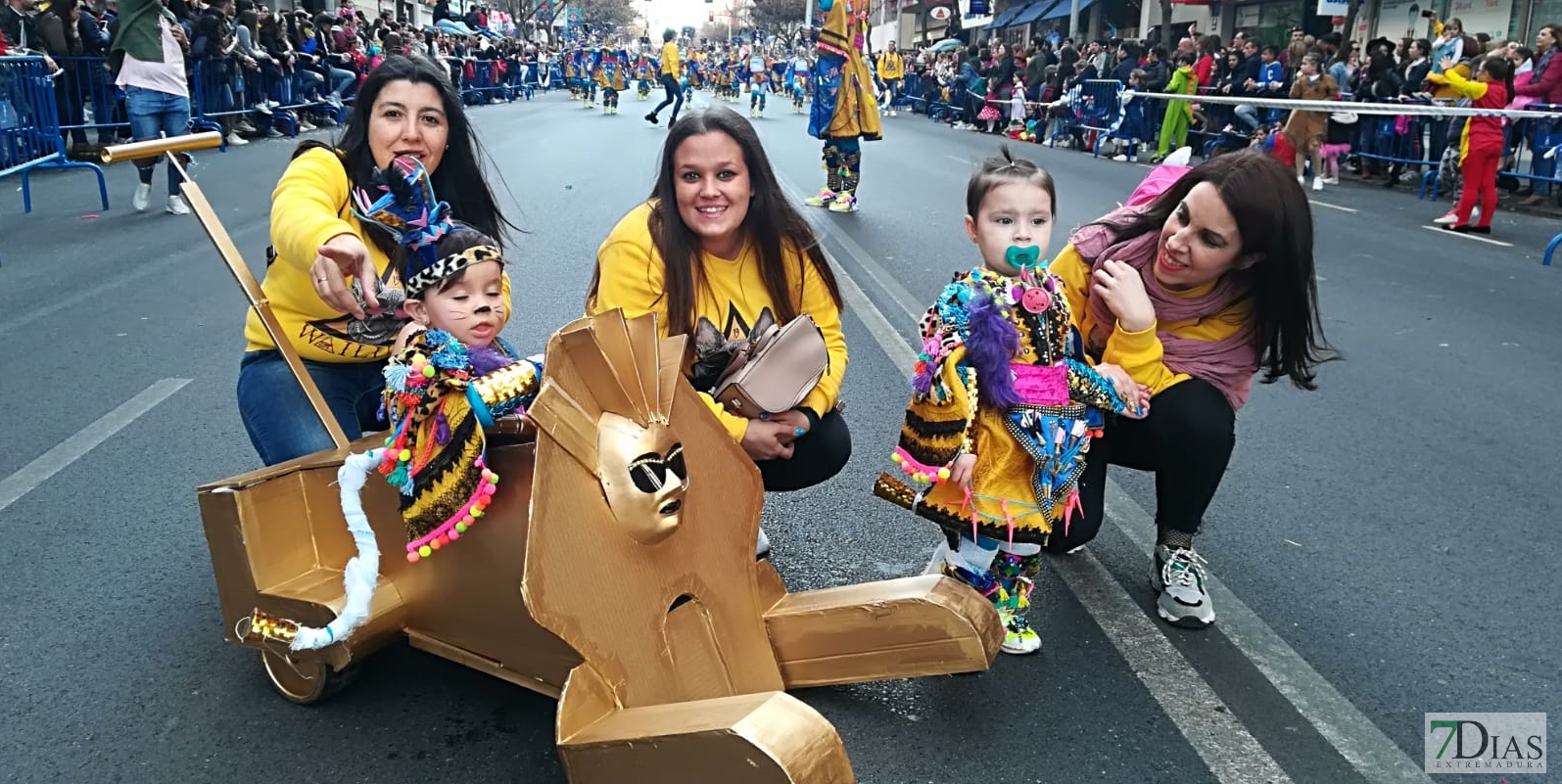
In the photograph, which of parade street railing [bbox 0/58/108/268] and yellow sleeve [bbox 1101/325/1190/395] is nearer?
yellow sleeve [bbox 1101/325/1190/395]

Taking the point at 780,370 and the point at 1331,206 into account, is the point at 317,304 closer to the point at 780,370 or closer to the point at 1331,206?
the point at 780,370

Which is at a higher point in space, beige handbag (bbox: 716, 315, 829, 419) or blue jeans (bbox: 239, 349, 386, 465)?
beige handbag (bbox: 716, 315, 829, 419)

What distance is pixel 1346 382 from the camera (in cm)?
528

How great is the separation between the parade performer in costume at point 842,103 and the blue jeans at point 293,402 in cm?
792

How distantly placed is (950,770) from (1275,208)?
151 cm

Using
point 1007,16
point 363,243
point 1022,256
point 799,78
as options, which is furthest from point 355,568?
point 1007,16

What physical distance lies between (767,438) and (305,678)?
46.7 inches

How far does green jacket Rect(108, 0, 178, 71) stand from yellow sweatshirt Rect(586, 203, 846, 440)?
859cm

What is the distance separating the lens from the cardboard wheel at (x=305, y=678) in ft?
7.91

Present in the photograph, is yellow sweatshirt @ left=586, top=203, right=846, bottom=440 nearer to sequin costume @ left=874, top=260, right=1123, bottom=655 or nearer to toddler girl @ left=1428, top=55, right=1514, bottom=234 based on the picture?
sequin costume @ left=874, top=260, right=1123, bottom=655

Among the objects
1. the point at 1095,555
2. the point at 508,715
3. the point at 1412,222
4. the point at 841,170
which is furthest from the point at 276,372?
the point at 1412,222

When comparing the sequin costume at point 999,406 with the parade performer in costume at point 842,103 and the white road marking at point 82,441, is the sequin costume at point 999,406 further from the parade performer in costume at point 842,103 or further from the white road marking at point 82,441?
the parade performer in costume at point 842,103

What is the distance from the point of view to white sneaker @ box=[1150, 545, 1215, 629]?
2859mm

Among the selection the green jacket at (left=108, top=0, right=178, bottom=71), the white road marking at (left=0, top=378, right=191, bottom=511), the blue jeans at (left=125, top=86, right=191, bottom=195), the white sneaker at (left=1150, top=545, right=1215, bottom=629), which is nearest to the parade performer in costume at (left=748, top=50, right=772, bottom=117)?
the blue jeans at (left=125, top=86, right=191, bottom=195)
